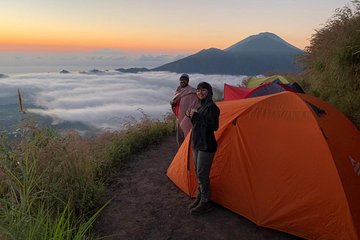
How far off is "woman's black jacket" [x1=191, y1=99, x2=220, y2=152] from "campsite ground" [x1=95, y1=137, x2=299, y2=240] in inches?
42.0

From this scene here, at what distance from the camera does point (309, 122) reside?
4.89 meters

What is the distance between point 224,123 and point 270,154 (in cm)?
86

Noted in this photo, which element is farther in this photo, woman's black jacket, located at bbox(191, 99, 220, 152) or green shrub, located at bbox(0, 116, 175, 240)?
woman's black jacket, located at bbox(191, 99, 220, 152)

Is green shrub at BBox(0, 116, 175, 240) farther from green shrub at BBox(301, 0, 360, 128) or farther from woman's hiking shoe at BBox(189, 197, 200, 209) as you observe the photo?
green shrub at BBox(301, 0, 360, 128)

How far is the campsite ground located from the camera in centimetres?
466

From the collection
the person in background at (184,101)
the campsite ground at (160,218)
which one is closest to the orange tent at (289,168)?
the campsite ground at (160,218)

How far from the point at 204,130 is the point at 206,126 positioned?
3.6 inches

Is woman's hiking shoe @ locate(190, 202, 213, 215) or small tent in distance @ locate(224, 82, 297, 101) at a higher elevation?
small tent in distance @ locate(224, 82, 297, 101)

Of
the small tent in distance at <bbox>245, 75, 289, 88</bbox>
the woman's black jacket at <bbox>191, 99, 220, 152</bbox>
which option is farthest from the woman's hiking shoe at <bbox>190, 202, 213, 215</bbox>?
the small tent in distance at <bbox>245, 75, 289, 88</bbox>

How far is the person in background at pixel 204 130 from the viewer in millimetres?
4773

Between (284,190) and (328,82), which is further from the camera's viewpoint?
(328,82)

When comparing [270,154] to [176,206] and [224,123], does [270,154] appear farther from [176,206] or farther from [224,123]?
[176,206]

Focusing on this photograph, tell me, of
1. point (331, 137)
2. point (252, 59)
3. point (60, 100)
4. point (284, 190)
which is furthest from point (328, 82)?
point (252, 59)

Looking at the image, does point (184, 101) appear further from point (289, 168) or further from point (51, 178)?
point (51, 178)
